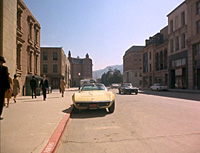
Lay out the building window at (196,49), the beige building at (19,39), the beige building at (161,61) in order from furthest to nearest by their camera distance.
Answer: the beige building at (161,61)
the building window at (196,49)
the beige building at (19,39)

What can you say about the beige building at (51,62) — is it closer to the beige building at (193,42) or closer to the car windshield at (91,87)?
the beige building at (193,42)

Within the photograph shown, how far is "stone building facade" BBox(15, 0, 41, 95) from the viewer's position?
57.4ft

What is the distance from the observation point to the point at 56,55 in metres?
45.4

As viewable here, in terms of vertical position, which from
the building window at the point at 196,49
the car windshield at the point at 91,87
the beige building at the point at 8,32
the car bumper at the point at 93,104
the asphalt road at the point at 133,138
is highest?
the building window at the point at 196,49

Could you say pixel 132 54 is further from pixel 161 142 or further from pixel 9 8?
pixel 161 142

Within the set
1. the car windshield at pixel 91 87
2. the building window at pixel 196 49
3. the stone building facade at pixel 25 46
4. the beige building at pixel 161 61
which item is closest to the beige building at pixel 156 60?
the beige building at pixel 161 61

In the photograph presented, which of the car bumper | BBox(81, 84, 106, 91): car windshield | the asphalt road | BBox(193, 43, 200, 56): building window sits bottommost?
the asphalt road

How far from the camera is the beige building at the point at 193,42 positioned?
28734 millimetres

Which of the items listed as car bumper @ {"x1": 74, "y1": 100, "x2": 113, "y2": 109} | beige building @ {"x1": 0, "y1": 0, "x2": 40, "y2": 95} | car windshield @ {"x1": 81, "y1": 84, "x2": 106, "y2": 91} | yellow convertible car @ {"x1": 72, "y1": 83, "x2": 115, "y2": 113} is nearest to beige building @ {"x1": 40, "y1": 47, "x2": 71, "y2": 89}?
beige building @ {"x1": 0, "y1": 0, "x2": 40, "y2": 95}

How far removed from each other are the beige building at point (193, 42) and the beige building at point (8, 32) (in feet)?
87.8

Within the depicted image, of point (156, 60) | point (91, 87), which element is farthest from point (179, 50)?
A: point (91, 87)

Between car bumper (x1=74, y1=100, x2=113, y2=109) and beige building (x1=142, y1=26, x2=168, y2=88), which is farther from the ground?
beige building (x1=142, y1=26, x2=168, y2=88)

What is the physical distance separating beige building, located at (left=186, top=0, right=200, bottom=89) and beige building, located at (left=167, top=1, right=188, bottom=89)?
1.71ft

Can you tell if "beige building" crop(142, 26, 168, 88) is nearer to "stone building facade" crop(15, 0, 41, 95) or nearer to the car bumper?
"stone building facade" crop(15, 0, 41, 95)
